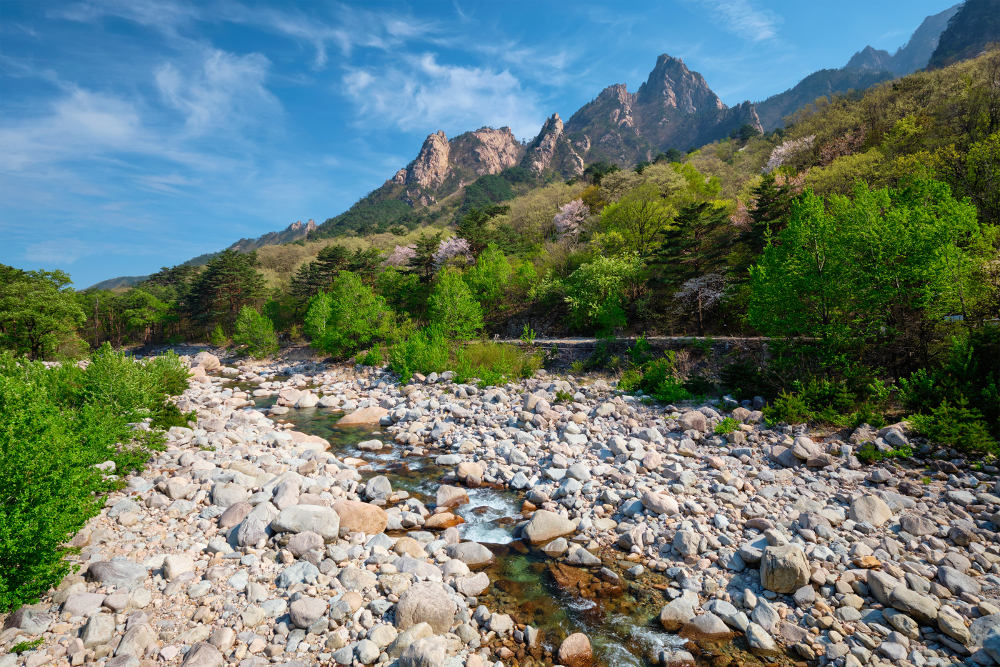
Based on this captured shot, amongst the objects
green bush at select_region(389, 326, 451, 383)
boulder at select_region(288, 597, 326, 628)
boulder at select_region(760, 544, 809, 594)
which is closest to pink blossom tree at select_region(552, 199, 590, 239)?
green bush at select_region(389, 326, 451, 383)

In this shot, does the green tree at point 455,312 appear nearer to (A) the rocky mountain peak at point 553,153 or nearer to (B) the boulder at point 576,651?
(B) the boulder at point 576,651

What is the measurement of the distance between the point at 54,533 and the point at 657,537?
331 inches

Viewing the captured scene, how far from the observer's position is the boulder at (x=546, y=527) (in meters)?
7.49

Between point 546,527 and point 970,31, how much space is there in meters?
141

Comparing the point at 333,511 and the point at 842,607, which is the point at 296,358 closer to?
the point at 333,511

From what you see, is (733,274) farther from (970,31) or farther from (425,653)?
(970,31)

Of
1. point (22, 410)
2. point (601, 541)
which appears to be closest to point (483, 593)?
point (601, 541)

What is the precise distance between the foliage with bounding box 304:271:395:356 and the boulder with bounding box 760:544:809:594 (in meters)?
26.3

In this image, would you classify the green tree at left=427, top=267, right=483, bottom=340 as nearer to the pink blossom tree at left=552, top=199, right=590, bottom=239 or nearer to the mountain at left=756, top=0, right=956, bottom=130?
the pink blossom tree at left=552, top=199, right=590, bottom=239

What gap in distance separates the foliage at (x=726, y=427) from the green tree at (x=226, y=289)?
165ft

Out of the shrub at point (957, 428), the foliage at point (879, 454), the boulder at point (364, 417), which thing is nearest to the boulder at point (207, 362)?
the boulder at point (364, 417)

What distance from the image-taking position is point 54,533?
484 cm

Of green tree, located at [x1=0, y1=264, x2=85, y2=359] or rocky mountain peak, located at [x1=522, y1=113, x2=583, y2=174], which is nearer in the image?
green tree, located at [x1=0, y1=264, x2=85, y2=359]

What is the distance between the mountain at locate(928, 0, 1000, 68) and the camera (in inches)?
3184
